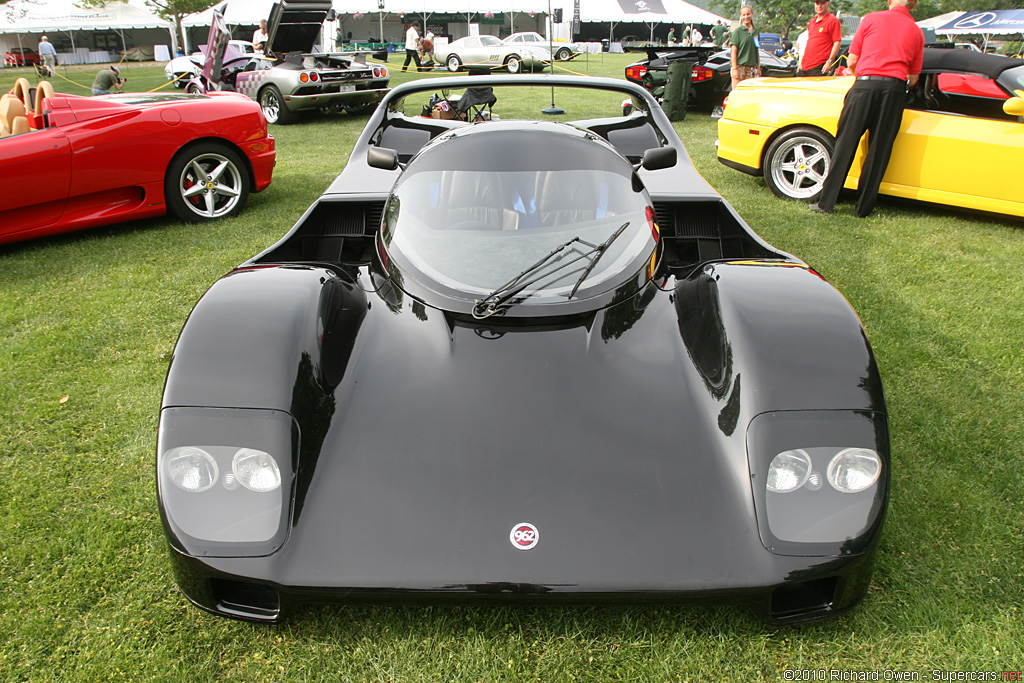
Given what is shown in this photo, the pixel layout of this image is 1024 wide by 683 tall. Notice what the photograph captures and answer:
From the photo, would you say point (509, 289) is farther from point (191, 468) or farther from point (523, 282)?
point (191, 468)

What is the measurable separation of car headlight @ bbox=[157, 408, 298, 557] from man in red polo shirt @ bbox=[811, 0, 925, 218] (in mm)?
5580

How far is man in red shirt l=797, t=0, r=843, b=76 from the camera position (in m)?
8.91

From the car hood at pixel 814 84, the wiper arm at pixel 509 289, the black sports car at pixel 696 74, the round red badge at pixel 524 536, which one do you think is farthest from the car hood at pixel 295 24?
the round red badge at pixel 524 536

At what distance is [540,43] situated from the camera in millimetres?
31281

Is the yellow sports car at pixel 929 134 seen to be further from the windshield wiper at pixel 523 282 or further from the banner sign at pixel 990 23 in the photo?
the banner sign at pixel 990 23

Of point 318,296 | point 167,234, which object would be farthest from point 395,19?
point 318,296

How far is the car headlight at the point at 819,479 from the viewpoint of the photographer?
5.77 feet

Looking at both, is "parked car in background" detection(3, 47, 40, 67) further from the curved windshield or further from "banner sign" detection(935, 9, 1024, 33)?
"banner sign" detection(935, 9, 1024, 33)

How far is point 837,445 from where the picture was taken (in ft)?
6.08

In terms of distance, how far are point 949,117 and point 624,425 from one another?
17.5 ft

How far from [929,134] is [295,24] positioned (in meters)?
8.99

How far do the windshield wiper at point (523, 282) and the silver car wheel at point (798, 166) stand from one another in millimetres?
4678

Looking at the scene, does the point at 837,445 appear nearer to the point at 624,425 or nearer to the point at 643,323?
the point at 624,425

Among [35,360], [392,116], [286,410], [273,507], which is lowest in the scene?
[35,360]
